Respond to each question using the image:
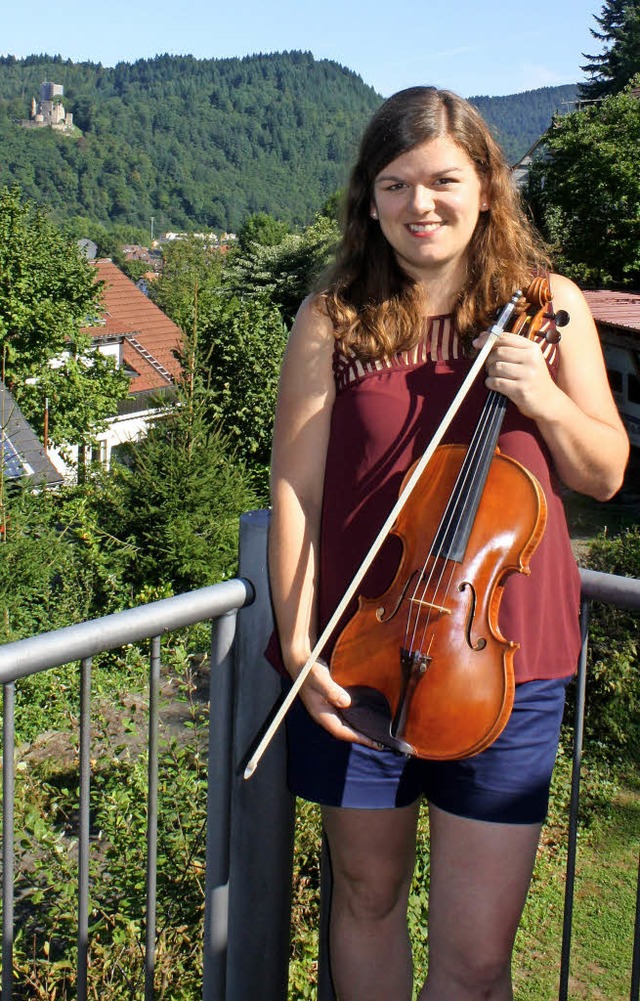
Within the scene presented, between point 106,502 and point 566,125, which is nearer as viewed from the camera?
point 106,502

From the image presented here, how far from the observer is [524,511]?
1497 mm

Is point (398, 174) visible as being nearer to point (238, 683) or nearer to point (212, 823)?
point (238, 683)

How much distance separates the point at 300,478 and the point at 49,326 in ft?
84.0

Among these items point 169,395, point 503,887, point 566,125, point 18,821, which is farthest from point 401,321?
point 566,125

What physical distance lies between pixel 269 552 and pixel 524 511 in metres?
0.43

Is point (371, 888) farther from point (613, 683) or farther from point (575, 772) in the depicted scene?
point (613, 683)

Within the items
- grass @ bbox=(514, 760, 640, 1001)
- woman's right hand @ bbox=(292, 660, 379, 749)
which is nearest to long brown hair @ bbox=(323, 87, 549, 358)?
woman's right hand @ bbox=(292, 660, 379, 749)

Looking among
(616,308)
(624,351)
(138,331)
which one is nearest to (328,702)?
(624,351)

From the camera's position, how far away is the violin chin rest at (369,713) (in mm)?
1526

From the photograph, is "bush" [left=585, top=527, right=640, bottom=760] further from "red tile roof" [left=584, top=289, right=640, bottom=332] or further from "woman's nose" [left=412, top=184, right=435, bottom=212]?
"red tile roof" [left=584, top=289, right=640, bottom=332]

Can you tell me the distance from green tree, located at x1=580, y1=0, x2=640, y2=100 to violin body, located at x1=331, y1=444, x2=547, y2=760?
132 ft

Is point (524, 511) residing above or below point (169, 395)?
Result: above

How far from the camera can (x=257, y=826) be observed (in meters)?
1.83

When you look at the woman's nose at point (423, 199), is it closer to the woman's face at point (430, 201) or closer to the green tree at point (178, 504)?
the woman's face at point (430, 201)
